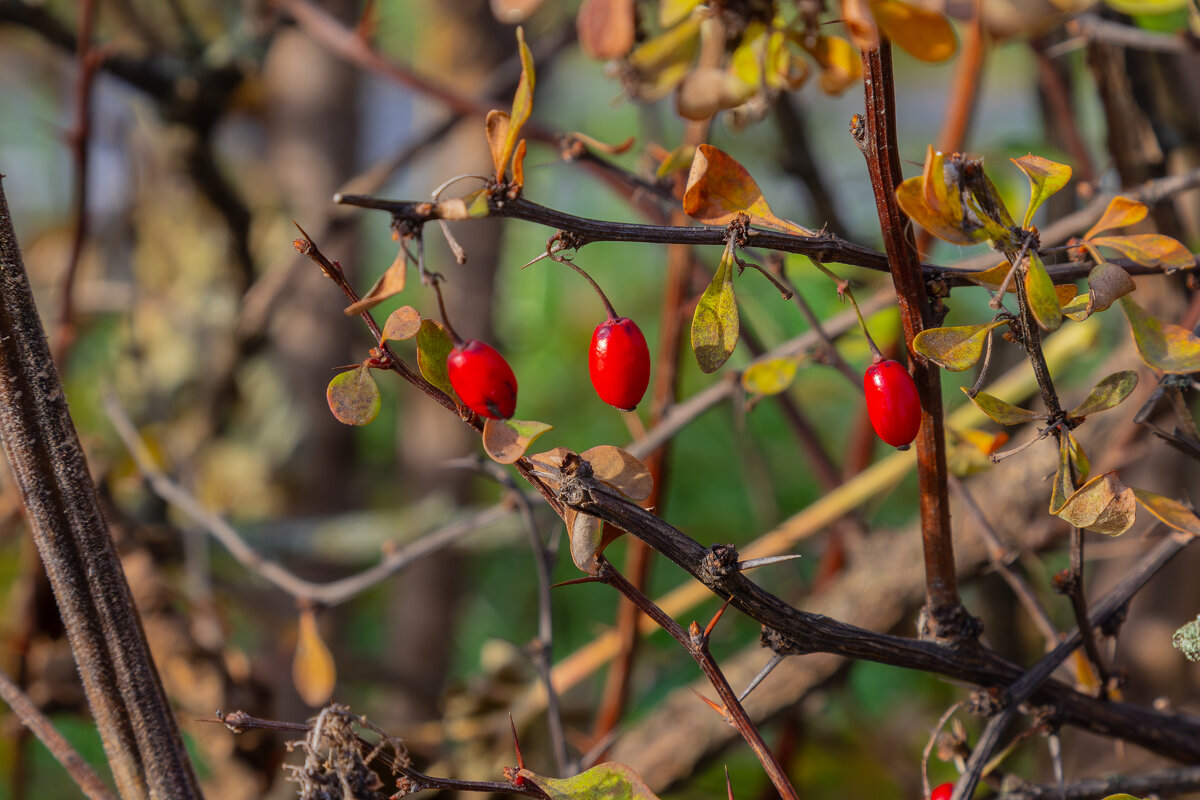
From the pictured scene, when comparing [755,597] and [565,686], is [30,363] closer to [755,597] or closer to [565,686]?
[755,597]

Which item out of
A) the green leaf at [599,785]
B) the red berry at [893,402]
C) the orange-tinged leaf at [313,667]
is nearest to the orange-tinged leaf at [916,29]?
the red berry at [893,402]

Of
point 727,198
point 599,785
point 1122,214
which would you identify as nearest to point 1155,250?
point 1122,214

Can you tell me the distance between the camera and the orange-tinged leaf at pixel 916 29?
302mm

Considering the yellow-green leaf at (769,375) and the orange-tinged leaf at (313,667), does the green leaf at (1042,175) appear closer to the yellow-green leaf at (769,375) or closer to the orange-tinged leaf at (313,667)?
the yellow-green leaf at (769,375)

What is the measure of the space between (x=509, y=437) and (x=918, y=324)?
0.44ft

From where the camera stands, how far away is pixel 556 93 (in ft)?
7.82

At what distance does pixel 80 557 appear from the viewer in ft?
1.01

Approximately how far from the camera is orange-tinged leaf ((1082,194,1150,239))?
277 mm

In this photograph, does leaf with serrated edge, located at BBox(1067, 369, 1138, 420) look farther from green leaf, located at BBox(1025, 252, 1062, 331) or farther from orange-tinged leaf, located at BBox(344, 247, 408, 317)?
orange-tinged leaf, located at BBox(344, 247, 408, 317)

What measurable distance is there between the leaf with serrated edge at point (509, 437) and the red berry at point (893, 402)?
10 cm

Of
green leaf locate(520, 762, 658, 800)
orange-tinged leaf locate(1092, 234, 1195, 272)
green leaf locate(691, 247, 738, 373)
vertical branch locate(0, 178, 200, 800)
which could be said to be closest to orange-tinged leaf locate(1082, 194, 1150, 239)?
orange-tinged leaf locate(1092, 234, 1195, 272)

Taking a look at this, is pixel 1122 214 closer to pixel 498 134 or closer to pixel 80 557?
pixel 498 134

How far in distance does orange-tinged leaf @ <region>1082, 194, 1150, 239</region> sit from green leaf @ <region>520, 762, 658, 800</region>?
0.71 ft

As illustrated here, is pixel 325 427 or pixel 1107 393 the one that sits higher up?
pixel 325 427
